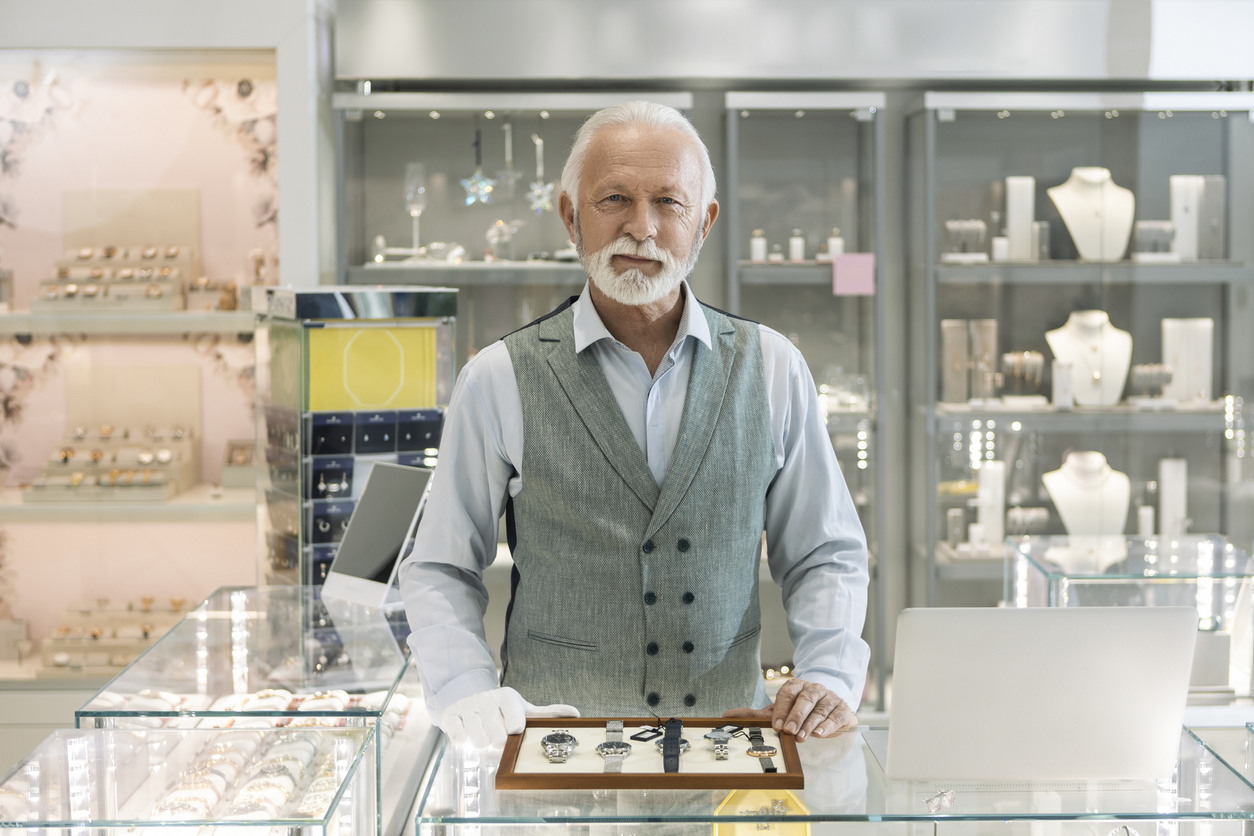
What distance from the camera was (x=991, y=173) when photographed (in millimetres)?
3695

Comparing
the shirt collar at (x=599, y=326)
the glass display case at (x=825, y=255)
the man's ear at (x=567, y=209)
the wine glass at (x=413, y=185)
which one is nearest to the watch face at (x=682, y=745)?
the shirt collar at (x=599, y=326)

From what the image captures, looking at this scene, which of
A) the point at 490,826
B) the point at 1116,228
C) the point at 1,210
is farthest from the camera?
the point at 1116,228

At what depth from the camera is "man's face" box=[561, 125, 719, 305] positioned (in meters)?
1.52

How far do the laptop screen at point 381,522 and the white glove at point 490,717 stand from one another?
3.10ft

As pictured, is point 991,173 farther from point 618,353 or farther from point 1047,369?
point 618,353

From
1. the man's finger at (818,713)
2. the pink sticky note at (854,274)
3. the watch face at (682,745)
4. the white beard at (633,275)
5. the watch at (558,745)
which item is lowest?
the man's finger at (818,713)

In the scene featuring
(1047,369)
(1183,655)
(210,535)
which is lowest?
(210,535)

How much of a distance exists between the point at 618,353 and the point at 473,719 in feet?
2.23

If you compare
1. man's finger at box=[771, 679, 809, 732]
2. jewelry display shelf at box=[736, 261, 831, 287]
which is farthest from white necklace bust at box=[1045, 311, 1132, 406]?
man's finger at box=[771, 679, 809, 732]

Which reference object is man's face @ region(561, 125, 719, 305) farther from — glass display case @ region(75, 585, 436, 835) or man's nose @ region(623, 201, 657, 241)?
glass display case @ region(75, 585, 436, 835)

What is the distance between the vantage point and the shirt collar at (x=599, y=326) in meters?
1.60

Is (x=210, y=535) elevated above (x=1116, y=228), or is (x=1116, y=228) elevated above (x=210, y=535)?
(x=1116, y=228)

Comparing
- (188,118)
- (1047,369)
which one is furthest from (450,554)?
(1047,369)

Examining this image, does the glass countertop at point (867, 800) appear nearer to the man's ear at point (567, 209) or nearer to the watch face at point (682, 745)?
the watch face at point (682, 745)
